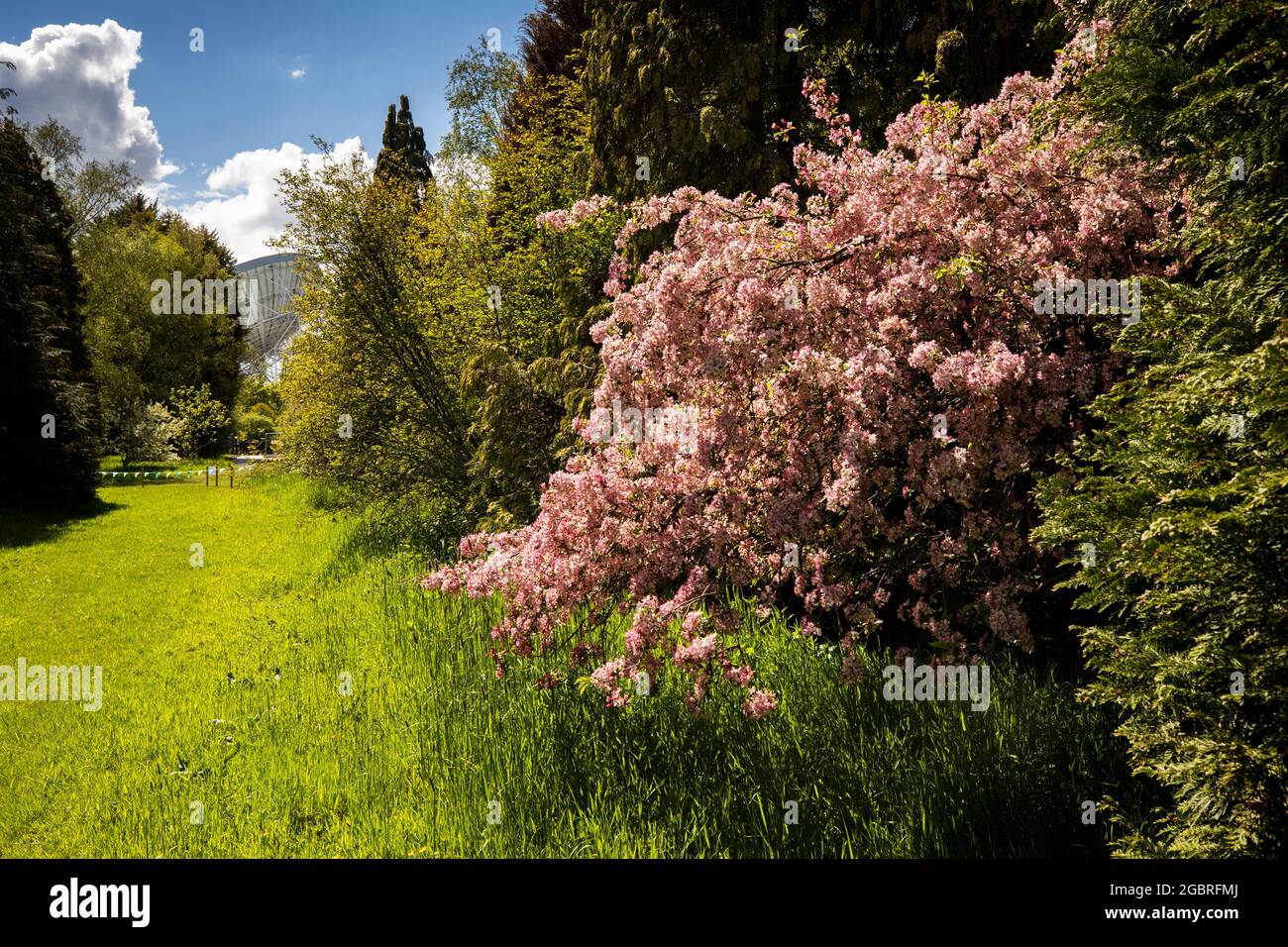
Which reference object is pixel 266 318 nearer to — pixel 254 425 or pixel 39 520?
pixel 254 425

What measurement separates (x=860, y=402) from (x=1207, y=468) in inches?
56.0

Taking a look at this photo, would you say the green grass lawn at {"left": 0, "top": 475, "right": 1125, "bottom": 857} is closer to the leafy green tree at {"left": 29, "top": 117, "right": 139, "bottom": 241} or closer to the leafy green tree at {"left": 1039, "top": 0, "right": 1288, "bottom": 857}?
the leafy green tree at {"left": 1039, "top": 0, "right": 1288, "bottom": 857}

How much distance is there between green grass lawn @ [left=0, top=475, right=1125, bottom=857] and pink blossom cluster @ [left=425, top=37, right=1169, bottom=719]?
54cm

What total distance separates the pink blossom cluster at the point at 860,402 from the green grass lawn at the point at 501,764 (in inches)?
21.2

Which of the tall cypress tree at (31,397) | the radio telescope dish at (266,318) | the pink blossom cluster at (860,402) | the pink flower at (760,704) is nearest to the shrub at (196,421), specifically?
the radio telescope dish at (266,318)

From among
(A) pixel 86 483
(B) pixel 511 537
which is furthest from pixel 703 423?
(A) pixel 86 483

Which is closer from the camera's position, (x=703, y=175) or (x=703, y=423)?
(x=703, y=423)

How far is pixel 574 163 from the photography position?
39.5ft

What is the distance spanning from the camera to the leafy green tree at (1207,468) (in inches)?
101

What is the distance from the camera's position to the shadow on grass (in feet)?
53.6

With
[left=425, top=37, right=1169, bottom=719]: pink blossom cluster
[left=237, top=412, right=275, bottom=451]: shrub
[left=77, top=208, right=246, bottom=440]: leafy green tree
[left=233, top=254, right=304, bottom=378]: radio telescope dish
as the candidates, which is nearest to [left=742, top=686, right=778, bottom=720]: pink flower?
[left=425, top=37, right=1169, bottom=719]: pink blossom cluster
